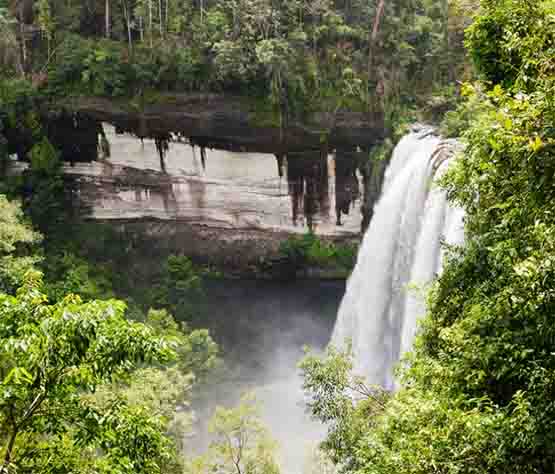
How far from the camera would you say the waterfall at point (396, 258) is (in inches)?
417

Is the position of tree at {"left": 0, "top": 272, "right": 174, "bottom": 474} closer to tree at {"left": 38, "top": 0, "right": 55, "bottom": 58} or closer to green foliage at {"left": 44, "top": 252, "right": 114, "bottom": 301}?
green foliage at {"left": 44, "top": 252, "right": 114, "bottom": 301}

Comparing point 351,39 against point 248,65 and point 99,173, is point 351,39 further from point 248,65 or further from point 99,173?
point 99,173

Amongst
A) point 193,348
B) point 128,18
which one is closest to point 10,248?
point 193,348

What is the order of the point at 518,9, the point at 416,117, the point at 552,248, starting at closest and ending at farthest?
the point at 552,248 < the point at 518,9 < the point at 416,117

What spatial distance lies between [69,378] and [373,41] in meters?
14.7

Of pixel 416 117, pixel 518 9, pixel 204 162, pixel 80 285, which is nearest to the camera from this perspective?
pixel 518 9

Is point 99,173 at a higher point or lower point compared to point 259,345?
higher

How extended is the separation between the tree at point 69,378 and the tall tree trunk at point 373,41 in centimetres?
1384

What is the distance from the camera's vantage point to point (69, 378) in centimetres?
290

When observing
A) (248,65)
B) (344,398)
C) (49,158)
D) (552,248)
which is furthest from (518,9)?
(49,158)

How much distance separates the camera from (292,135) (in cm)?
1589

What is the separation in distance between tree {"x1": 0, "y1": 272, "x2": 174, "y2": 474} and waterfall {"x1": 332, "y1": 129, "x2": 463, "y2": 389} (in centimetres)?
755

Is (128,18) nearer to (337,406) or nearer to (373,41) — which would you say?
(373,41)

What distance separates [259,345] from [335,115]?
7.14 metres
